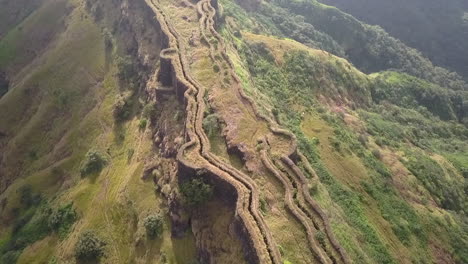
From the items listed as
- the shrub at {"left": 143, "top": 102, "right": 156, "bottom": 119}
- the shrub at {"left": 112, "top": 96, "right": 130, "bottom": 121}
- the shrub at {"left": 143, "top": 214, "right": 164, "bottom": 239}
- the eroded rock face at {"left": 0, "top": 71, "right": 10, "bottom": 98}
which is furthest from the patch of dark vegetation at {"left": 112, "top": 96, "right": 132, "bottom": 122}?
the eroded rock face at {"left": 0, "top": 71, "right": 10, "bottom": 98}

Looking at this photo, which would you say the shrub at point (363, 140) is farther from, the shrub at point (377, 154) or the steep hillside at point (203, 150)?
the shrub at point (377, 154)

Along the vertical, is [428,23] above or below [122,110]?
below

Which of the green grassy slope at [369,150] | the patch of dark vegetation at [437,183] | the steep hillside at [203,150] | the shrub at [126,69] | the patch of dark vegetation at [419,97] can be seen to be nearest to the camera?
the steep hillside at [203,150]

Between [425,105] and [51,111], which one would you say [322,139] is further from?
[425,105]

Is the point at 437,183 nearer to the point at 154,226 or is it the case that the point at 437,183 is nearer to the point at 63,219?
the point at 154,226

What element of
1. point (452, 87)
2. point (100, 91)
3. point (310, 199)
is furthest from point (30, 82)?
→ point (452, 87)

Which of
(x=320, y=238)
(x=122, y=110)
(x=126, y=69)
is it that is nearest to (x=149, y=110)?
(x=122, y=110)

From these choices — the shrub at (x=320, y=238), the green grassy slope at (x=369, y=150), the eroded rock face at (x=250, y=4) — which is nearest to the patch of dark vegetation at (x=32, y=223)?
the green grassy slope at (x=369, y=150)
